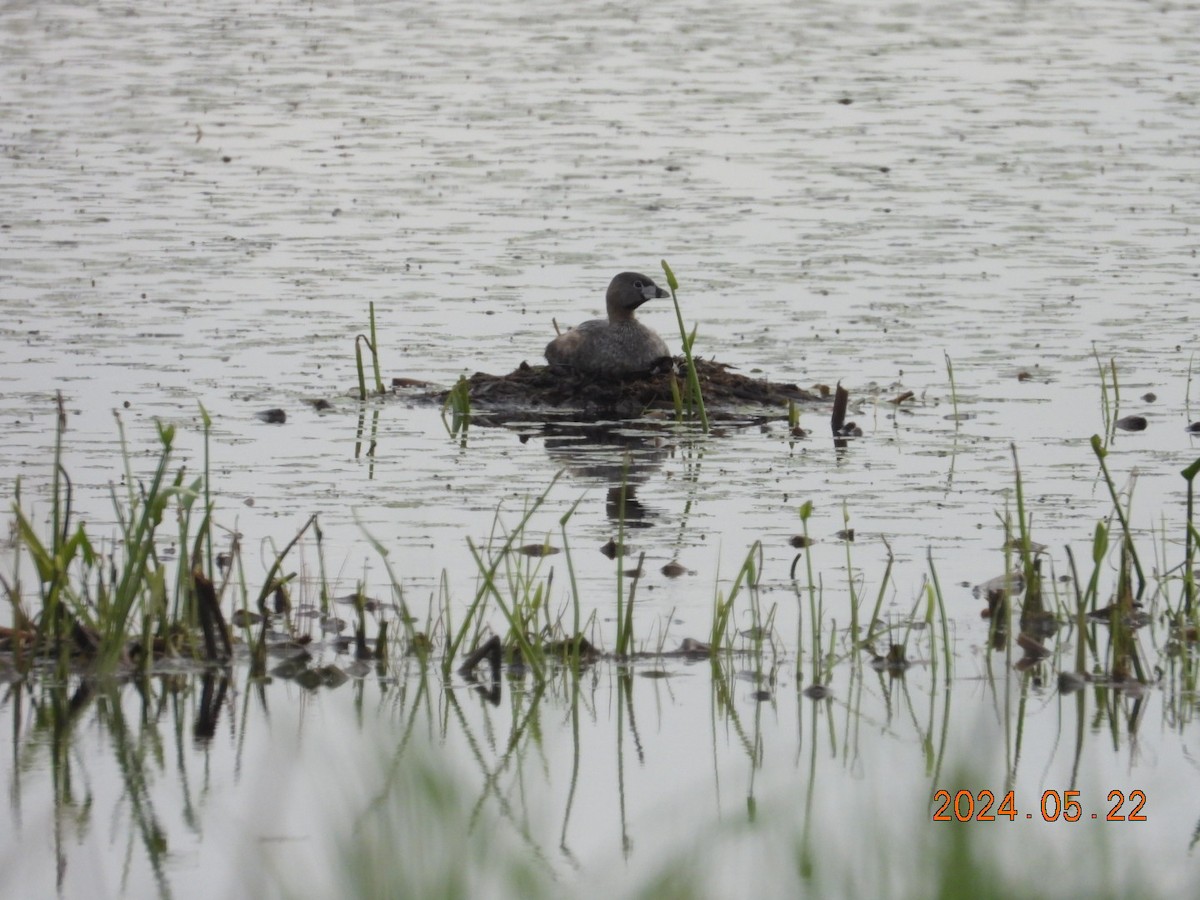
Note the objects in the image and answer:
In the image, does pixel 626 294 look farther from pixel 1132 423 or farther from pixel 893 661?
pixel 893 661

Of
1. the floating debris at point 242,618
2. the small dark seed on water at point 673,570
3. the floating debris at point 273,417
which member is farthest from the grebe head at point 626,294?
the floating debris at point 242,618

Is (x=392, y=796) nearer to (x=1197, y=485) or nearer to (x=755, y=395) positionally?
(x=1197, y=485)

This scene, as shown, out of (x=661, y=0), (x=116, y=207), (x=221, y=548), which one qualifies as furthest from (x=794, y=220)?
(x=661, y=0)

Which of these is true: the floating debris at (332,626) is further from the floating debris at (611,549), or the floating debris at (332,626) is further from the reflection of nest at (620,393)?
the reflection of nest at (620,393)

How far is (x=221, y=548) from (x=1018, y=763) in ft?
11.8

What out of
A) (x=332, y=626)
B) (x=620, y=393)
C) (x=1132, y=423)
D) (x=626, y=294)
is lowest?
(x=332, y=626)

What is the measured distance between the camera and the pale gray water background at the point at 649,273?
27.4ft

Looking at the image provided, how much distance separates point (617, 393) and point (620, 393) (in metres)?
0.02

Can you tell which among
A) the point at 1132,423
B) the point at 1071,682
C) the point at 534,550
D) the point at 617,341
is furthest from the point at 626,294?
the point at 1071,682

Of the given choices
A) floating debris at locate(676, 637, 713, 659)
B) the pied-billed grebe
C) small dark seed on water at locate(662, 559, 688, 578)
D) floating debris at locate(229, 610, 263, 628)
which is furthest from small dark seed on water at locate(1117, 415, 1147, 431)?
floating debris at locate(229, 610, 263, 628)

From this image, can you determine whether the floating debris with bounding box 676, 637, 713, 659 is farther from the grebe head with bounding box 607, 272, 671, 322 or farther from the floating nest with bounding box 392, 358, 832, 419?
the grebe head with bounding box 607, 272, 671, 322

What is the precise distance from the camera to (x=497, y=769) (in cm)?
668

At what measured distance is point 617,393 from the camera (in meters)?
12.6

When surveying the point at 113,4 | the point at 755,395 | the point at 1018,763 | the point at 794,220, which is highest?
the point at 113,4
